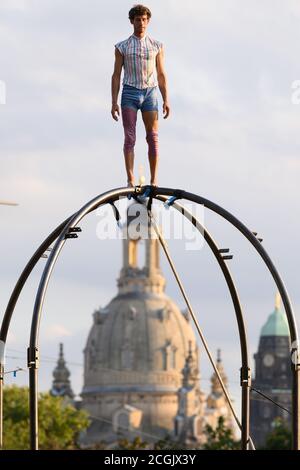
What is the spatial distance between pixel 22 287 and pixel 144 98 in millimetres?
3826

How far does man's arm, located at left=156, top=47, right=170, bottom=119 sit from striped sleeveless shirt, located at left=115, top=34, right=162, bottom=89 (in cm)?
15

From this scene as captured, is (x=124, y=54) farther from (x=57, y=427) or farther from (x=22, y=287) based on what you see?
(x=57, y=427)

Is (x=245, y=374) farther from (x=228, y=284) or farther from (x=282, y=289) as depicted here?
(x=282, y=289)

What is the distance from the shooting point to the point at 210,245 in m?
36.1

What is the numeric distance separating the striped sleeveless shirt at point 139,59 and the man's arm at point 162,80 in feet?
0.50

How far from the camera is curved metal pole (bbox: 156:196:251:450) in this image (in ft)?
116

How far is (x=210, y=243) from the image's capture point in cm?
3603

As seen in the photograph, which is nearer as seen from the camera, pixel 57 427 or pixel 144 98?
pixel 144 98

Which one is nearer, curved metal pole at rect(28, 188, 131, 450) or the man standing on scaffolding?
curved metal pole at rect(28, 188, 131, 450)

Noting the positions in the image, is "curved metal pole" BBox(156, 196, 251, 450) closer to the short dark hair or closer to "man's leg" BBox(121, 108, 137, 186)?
"man's leg" BBox(121, 108, 137, 186)

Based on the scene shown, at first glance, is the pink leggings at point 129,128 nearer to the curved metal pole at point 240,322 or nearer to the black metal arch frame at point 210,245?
the black metal arch frame at point 210,245

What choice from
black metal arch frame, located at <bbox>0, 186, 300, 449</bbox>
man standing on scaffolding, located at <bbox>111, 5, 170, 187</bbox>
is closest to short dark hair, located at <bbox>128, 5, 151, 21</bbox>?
man standing on scaffolding, located at <bbox>111, 5, 170, 187</bbox>
